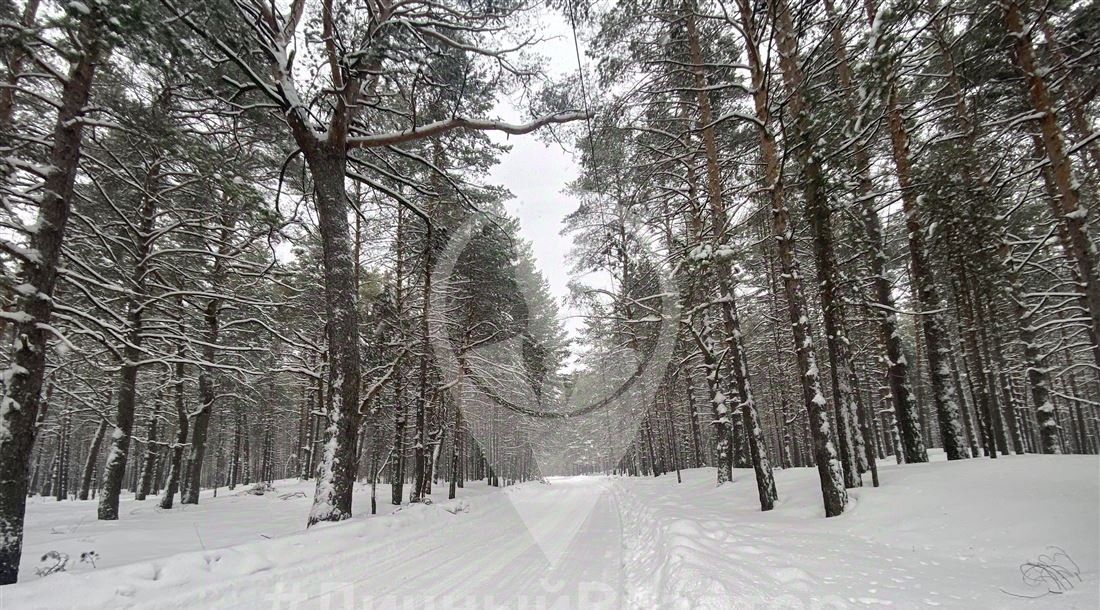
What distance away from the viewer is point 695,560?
466 centimetres

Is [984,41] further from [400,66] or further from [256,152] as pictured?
[256,152]

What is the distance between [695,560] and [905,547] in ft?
8.57

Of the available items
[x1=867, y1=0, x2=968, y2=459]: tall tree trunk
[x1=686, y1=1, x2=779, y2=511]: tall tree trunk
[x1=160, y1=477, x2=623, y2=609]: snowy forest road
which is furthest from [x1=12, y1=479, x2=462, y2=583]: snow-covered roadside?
[x1=867, y1=0, x2=968, y2=459]: tall tree trunk

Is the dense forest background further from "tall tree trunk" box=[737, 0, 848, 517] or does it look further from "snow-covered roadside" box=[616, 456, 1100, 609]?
"snow-covered roadside" box=[616, 456, 1100, 609]

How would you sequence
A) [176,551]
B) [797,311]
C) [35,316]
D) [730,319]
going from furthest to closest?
[730,319] < [797,311] < [176,551] < [35,316]

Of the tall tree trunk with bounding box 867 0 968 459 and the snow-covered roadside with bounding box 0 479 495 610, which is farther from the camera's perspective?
the tall tree trunk with bounding box 867 0 968 459

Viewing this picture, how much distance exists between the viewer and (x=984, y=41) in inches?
291

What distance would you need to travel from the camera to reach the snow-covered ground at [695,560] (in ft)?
12.3

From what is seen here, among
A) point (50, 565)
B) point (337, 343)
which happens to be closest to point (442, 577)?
point (337, 343)

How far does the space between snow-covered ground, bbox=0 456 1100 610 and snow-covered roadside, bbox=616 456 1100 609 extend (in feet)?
0.08

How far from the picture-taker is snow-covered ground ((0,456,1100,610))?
12.3ft

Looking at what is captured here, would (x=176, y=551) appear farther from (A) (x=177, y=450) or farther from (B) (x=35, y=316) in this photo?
(A) (x=177, y=450)

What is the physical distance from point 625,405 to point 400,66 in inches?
1092

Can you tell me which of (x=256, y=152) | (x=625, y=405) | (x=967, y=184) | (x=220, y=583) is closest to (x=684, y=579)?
(x=220, y=583)
